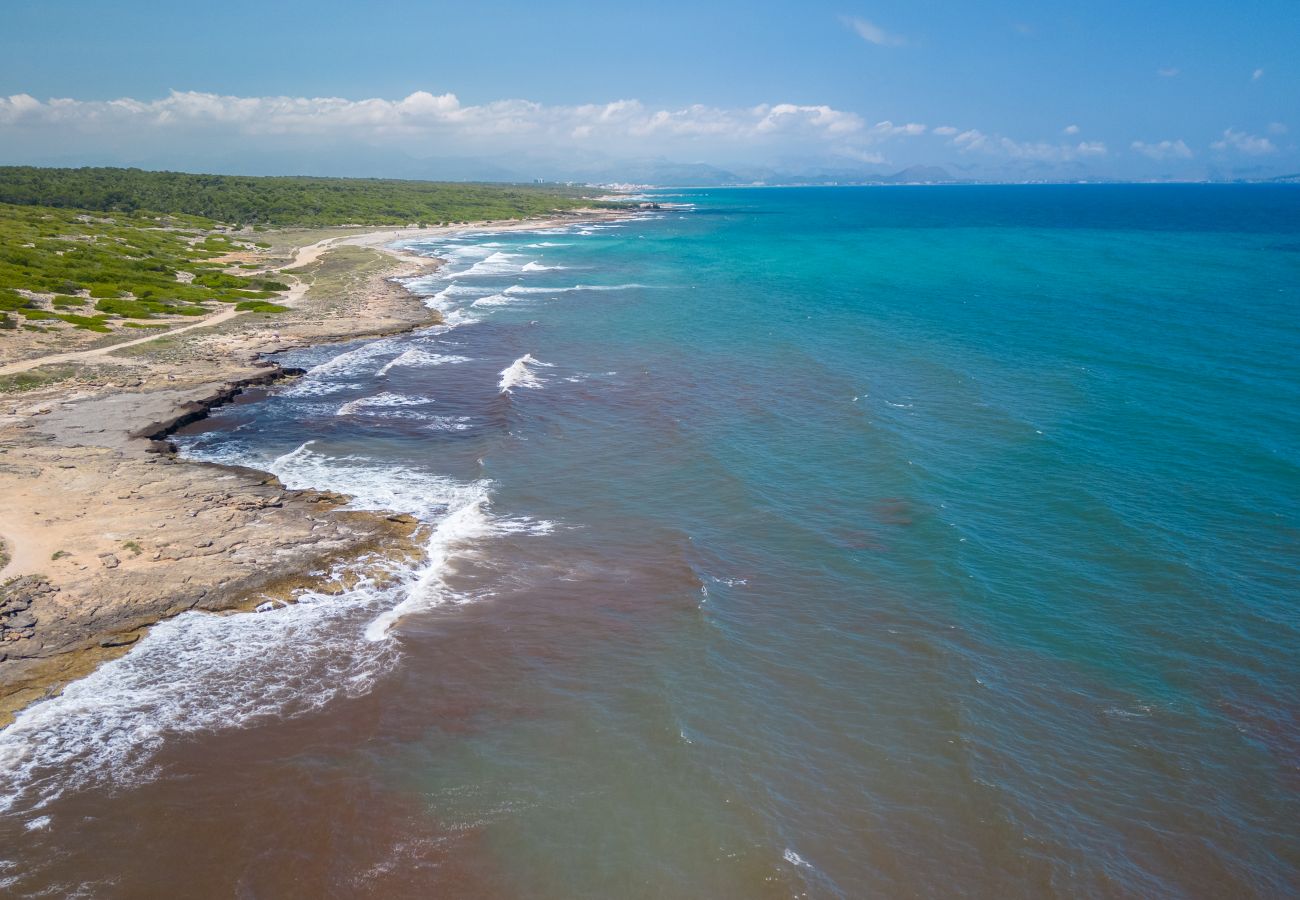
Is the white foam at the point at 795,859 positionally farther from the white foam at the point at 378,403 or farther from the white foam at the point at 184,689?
the white foam at the point at 378,403

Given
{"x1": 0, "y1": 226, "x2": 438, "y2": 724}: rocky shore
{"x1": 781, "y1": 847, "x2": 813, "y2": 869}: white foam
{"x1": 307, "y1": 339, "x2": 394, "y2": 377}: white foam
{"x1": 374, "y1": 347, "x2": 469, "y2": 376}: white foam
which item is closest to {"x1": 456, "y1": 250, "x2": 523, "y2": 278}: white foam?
{"x1": 307, "y1": 339, "x2": 394, "y2": 377}: white foam

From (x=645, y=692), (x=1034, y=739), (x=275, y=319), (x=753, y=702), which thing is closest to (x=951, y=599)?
(x=1034, y=739)

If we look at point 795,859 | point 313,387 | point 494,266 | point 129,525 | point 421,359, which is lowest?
point 795,859

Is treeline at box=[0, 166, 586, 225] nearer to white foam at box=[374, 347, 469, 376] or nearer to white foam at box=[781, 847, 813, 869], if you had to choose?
white foam at box=[374, 347, 469, 376]

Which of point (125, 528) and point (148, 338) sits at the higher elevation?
point (148, 338)

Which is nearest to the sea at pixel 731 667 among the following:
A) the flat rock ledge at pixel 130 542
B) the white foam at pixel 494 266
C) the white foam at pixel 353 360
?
the flat rock ledge at pixel 130 542

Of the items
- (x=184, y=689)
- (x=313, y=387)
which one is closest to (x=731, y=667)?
(x=184, y=689)

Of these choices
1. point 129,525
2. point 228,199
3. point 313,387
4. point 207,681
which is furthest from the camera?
point 228,199

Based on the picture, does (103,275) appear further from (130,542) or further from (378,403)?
(130,542)
